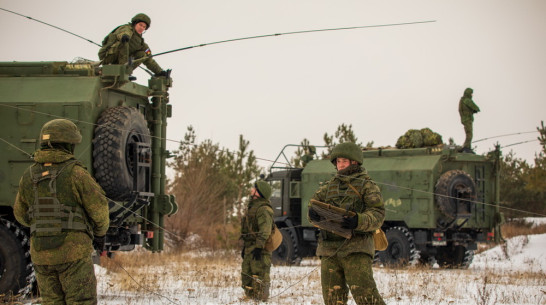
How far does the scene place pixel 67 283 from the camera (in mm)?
6520

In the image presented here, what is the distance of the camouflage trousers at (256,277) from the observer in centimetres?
1073

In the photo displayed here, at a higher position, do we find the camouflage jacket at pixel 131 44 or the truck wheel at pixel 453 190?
the camouflage jacket at pixel 131 44

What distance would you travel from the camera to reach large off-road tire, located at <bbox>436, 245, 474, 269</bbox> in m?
19.0

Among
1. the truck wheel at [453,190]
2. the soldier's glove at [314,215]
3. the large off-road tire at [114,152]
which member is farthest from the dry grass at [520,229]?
the soldier's glove at [314,215]

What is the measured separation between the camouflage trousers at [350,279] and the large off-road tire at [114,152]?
343cm

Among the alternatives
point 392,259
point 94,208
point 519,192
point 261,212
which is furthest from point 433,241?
point 519,192

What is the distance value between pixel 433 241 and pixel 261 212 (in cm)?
831

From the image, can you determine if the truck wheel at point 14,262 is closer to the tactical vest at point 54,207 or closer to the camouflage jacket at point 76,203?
the camouflage jacket at point 76,203

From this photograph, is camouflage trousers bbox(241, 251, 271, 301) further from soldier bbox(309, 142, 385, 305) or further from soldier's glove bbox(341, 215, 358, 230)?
soldier's glove bbox(341, 215, 358, 230)

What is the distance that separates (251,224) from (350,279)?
401 centimetres

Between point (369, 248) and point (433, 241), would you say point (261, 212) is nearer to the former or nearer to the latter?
point (369, 248)

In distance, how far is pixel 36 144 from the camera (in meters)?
9.91

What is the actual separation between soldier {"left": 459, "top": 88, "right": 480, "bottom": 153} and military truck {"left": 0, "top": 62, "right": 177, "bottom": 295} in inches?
431

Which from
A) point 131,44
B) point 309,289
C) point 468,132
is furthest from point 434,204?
point 131,44
